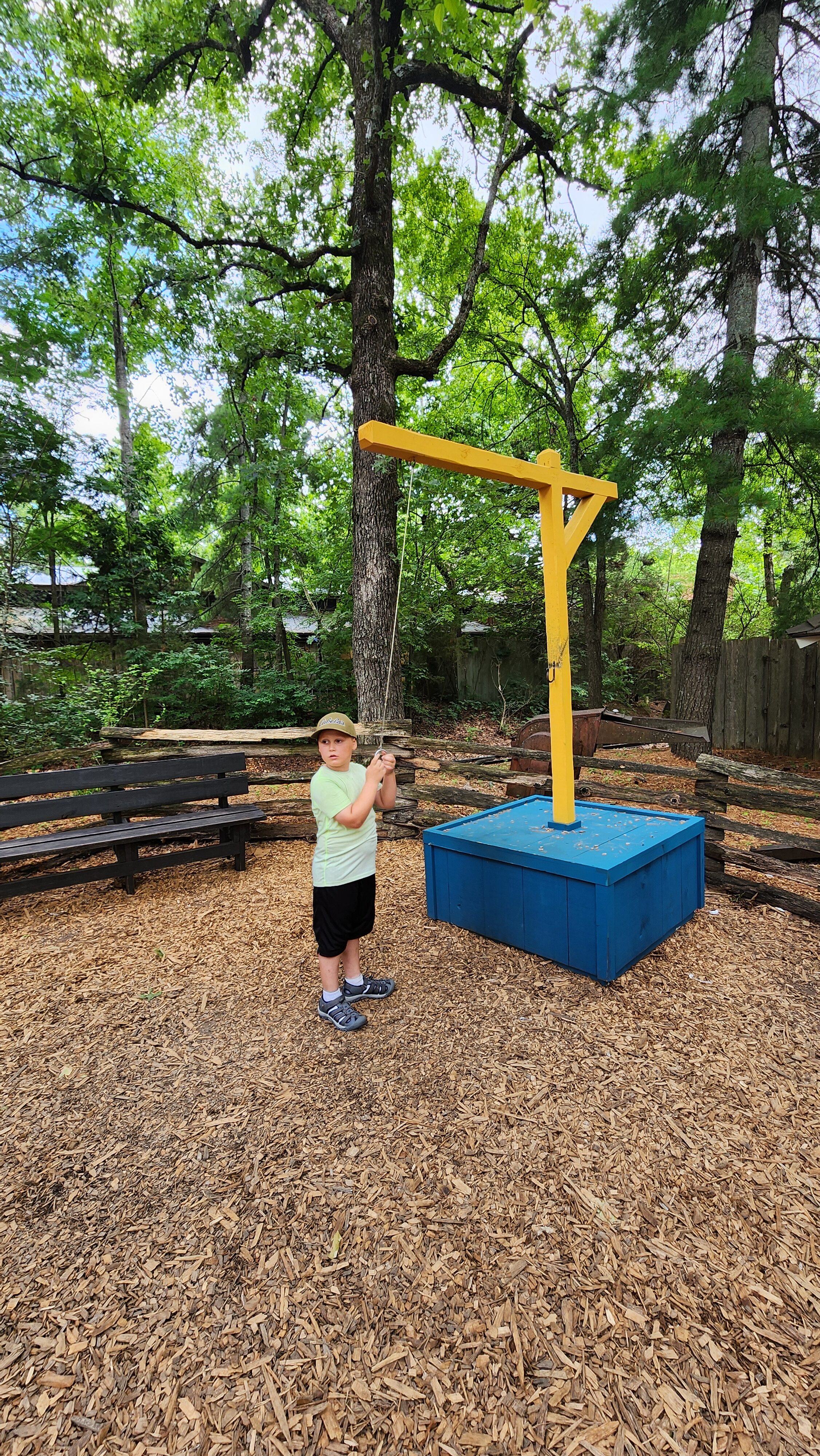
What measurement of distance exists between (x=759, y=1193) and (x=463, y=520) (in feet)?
33.1

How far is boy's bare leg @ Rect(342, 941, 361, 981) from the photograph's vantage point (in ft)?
9.81

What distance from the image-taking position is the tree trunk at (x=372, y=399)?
21.0 ft

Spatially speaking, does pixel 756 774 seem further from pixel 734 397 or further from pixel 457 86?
pixel 457 86

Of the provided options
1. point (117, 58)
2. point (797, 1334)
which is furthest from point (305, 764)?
point (117, 58)

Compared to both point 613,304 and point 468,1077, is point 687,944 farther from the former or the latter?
point 613,304

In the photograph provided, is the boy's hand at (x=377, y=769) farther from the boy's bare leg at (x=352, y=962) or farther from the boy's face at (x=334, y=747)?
the boy's bare leg at (x=352, y=962)

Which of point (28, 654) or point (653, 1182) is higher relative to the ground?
point (28, 654)

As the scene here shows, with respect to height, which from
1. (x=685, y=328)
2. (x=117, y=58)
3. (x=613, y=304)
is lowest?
(x=685, y=328)

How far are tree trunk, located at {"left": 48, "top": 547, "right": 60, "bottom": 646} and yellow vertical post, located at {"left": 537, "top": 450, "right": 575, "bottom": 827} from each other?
30.2 feet

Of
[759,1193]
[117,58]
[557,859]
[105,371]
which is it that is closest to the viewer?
[759,1193]

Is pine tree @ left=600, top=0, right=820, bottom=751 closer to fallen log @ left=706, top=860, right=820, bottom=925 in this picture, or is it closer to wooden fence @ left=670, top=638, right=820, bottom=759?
wooden fence @ left=670, top=638, right=820, bottom=759

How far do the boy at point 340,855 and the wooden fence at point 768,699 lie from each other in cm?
672

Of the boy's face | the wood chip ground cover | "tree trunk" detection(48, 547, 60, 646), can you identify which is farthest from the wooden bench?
"tree trunk" detection(48, 547, 60, 646)

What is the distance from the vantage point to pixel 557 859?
10.2 feet
